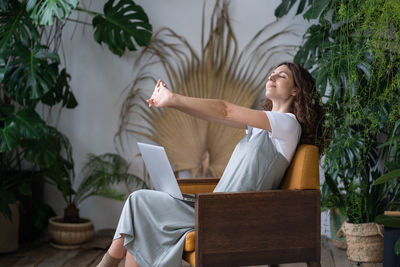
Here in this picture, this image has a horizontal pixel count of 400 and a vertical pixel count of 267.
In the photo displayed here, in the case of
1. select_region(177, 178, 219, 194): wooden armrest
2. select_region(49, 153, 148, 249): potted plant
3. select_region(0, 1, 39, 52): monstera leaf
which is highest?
select_region(0, 1, 39, 52): monstera leaf

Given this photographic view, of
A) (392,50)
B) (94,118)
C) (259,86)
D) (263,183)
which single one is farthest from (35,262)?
(392,50)

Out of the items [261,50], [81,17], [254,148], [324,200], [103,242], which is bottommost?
[103,242]

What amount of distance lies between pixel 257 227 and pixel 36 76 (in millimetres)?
1884

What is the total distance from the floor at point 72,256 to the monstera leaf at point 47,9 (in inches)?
59.5

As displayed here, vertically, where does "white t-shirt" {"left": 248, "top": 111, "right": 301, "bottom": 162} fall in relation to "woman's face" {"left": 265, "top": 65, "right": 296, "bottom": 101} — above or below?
below

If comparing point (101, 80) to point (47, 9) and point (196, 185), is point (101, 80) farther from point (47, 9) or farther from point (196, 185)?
point (196, 185)

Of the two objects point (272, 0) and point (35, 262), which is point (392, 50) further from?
point (35, 262)

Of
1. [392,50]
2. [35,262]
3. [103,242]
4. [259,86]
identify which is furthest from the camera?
[259,86]

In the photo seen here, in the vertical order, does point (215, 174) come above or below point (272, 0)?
below

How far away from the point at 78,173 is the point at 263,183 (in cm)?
223

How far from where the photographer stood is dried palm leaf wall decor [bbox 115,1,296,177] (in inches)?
150

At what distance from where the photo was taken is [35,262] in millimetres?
3129

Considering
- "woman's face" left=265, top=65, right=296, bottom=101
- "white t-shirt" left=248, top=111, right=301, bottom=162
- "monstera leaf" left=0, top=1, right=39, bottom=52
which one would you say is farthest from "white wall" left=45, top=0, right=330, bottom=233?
"white t-shirt" left=248, top=111, right=301, bottom=162

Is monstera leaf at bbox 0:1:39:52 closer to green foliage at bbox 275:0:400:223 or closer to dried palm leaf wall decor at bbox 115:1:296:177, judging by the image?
dried palm leaf wall decor at bbox 115:1:296:177
